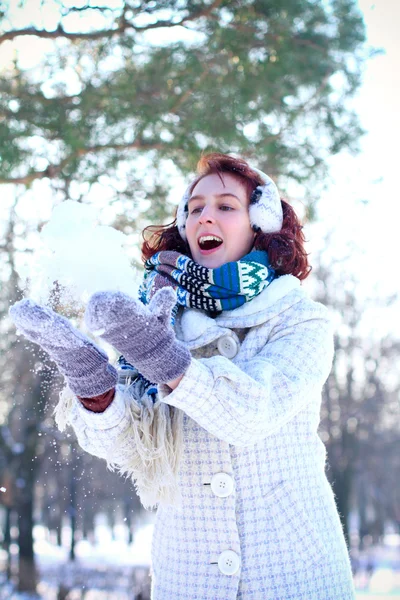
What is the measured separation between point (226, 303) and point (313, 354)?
26 centimetres

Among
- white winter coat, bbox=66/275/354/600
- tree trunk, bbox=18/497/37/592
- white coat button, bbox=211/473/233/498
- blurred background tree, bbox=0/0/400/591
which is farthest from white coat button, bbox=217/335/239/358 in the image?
tree trunk, bbox=18/497/37/592

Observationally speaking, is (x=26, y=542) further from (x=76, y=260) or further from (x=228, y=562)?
(x=76, y=260)

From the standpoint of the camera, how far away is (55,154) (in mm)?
5195

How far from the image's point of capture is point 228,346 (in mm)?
1750

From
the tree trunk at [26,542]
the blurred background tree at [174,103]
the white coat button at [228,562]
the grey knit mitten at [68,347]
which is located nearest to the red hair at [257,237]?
the grey knit mitten at [68,347]

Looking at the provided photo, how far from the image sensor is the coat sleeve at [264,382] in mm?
1392

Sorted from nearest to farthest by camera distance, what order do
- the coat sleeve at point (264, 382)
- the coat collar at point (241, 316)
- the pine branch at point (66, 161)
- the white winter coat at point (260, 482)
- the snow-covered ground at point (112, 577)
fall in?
the coat sleeve at point (264, 382)
the white winter coat at point (260, 482)
the coat collar at point (241, 316)
the pine branch at point (66, 161)
the snow-covered ground at point (112, 577)

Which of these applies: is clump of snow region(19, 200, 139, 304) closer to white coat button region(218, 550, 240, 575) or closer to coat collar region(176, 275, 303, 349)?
coat collar region(176, 275, 303, 349)

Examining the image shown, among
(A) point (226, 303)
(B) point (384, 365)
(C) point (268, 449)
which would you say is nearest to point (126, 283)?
(A) point (226, 303)

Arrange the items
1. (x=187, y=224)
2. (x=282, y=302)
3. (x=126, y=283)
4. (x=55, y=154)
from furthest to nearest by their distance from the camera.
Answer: (x=55, y=154) → (x=187, y=224) → (x=282, y=302) → (x=126, y=283)

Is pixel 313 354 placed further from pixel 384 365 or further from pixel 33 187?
pixel 384 365

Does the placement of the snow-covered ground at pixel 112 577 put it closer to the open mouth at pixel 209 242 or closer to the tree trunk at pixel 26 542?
the tree trunk at pixel 26 542

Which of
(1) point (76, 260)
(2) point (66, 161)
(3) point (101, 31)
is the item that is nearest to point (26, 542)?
(2) point (66, 161)

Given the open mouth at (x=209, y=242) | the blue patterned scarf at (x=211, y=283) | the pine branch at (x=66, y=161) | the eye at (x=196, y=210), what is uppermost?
the pine branch at (x=66, y=161)
